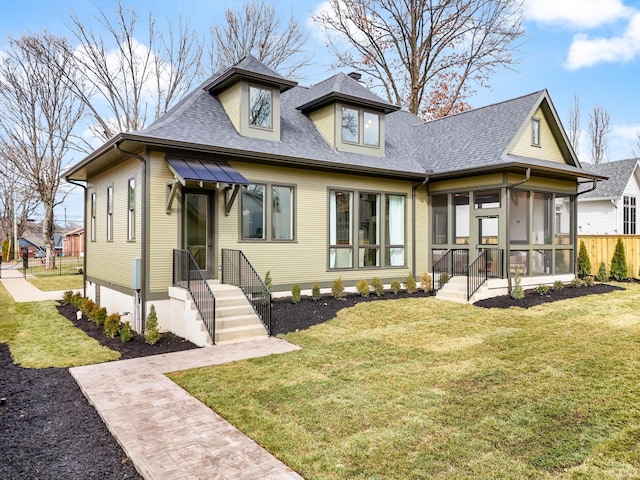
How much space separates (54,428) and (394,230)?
34.5 ft

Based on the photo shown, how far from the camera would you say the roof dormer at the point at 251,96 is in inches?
431

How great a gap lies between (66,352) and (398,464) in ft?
21.3

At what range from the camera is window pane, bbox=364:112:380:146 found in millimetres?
13415

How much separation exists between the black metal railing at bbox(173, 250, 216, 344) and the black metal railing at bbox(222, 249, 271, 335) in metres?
0.80

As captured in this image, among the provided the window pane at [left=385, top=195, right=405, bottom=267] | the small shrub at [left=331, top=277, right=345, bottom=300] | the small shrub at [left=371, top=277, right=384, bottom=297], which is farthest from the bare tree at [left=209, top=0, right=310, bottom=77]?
the small shrub at [left=331, top=277, right=345, bottom=300]

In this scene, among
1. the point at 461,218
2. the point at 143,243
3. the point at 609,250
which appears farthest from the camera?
the point at 609,250

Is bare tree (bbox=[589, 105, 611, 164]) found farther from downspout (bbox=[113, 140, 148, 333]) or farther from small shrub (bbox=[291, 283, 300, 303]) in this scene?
downspout (bbox=[113, 140, 148, 333])

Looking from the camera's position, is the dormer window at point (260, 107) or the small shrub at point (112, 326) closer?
the small shrub at point (112, 326)

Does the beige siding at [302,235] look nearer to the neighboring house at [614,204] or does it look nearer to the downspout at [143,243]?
the downspout at [143,243]

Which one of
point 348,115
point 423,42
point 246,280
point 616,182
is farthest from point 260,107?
point 616,182

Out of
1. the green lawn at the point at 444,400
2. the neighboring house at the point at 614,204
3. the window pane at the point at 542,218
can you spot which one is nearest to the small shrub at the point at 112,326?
the green lawn at the point at 444,400

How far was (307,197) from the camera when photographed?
11.6m

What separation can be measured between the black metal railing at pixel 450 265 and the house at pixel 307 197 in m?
0.06

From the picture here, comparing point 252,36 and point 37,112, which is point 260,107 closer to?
point 252,36
